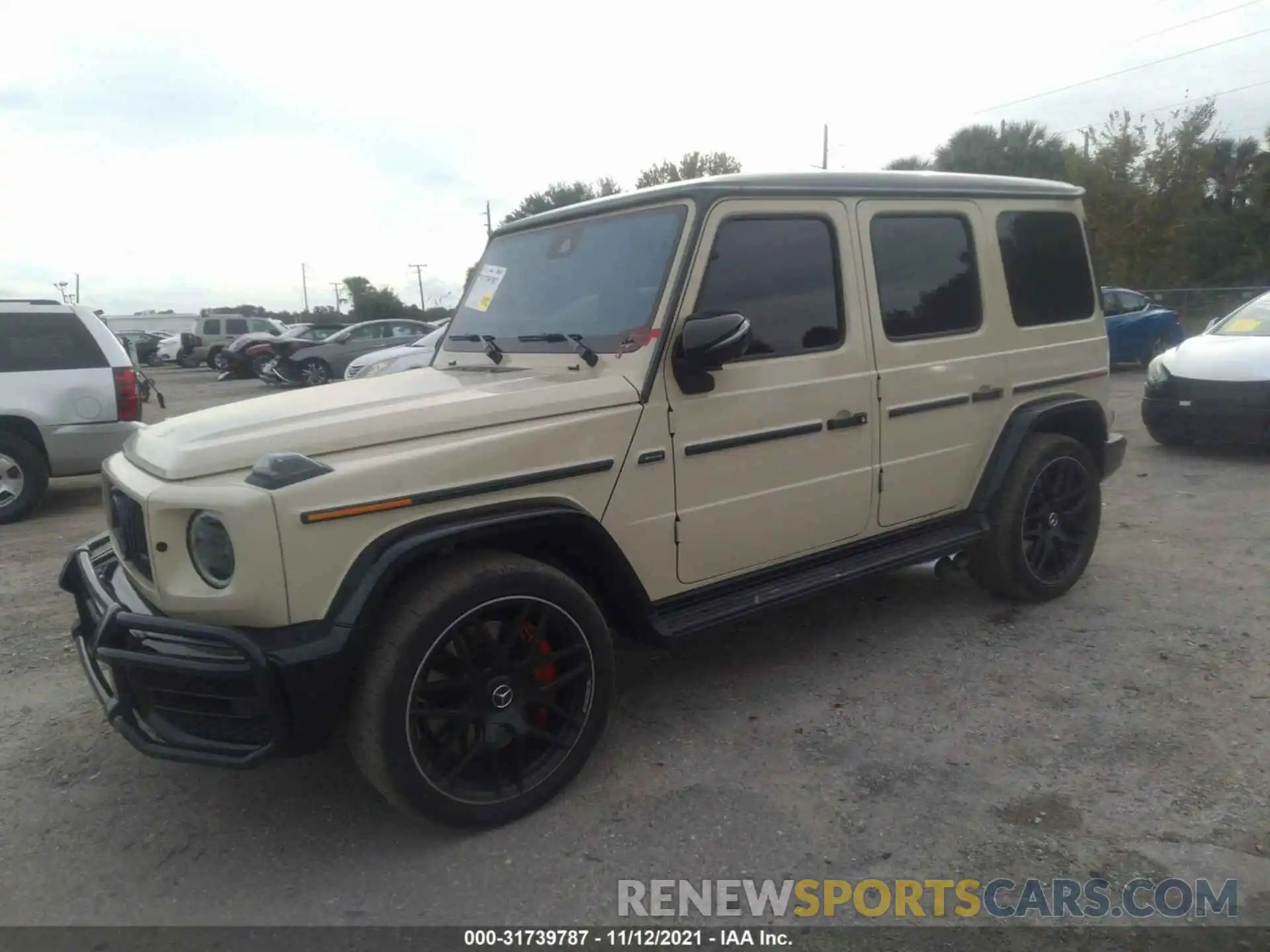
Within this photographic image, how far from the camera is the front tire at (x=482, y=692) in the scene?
2.76 meters

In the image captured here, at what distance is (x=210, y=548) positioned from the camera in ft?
8.83

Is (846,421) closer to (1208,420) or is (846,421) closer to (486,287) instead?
(486,287)

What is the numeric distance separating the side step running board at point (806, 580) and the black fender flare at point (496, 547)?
148mm

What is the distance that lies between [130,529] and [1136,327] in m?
16.2

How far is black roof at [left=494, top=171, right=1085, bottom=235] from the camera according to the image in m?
3.61

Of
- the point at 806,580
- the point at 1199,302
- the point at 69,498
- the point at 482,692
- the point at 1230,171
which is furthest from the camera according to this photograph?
the point at 1230,171

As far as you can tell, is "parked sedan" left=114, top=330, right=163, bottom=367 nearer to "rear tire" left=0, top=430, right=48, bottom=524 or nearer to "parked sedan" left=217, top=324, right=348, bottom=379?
"parked sedan" left=217, top=324, right=348, bottom=379

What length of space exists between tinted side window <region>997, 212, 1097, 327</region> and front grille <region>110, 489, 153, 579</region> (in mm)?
3855

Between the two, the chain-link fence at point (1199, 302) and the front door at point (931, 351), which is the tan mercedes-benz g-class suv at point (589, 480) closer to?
the front door at point (931, 351)

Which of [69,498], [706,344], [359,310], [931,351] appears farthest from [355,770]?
[359,310]

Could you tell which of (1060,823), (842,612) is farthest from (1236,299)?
(1060,823)

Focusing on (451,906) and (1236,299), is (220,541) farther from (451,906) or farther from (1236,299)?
(1236,299)

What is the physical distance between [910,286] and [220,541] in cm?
301

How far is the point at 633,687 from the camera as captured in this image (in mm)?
4102
